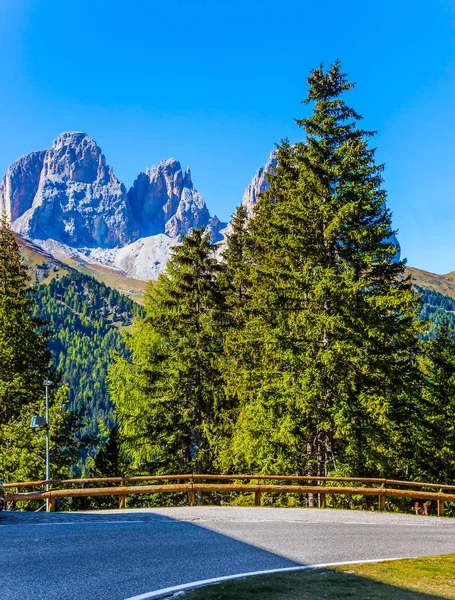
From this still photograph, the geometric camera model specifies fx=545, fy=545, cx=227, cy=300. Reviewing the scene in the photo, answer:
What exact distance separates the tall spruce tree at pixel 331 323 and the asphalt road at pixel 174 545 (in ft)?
10.1

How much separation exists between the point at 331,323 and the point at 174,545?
31.8ft

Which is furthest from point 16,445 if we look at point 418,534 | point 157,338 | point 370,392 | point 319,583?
point 319,583

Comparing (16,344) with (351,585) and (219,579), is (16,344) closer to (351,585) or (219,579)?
(219,579)

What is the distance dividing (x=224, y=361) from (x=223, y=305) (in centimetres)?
371

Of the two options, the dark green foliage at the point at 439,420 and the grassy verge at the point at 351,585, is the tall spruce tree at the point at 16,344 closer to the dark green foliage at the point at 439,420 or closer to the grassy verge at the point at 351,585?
the dark green foliage at the point at 439,420

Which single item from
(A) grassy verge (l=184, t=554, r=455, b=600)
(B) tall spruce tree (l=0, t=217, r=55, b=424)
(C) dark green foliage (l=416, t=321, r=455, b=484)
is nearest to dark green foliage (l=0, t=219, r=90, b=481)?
(B) tall spruce tree (l=0, t=217, r=55, b=424)

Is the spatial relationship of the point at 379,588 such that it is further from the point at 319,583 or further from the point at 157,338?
the point at 157,338

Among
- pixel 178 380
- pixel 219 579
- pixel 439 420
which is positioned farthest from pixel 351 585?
pixel 439 420

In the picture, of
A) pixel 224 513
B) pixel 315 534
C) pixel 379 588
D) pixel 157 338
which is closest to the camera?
pixel 379 588

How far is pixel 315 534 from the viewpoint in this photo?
13320 mm

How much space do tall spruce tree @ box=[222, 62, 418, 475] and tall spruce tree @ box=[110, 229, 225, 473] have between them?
145 inches

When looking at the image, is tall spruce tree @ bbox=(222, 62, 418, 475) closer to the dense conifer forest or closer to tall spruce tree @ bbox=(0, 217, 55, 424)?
the dense conifer forest

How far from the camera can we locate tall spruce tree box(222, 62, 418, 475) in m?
18.8

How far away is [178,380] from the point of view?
84.5ft
